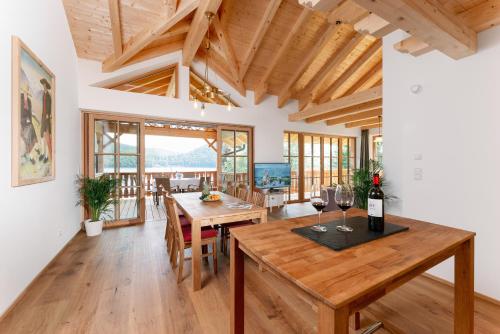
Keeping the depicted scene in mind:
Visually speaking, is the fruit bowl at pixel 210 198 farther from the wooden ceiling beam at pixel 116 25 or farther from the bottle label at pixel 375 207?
the wooden ceiling beam at pixel 116 25

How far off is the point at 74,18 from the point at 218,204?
11.4ft

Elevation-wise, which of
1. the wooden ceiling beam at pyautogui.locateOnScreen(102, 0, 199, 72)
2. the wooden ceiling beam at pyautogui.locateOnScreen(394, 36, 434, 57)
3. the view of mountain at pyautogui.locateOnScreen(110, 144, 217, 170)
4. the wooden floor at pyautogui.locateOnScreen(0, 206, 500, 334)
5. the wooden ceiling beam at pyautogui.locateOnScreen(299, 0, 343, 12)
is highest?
the wooden ceiling beam at pyautogui.locateOnScreen(102, 0, 199, 72)

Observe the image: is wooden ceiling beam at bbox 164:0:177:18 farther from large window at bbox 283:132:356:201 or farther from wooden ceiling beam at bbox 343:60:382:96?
wooden ceiling beam at bbox 343:60:382:96

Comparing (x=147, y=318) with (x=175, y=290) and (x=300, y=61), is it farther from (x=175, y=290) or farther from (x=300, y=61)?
(x=300, y=61)

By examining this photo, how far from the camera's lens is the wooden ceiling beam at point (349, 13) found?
5.04 feet

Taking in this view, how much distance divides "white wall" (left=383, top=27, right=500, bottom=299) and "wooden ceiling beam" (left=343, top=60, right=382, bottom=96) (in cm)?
239

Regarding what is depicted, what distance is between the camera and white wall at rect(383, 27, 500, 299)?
1.87m

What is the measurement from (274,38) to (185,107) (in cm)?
217

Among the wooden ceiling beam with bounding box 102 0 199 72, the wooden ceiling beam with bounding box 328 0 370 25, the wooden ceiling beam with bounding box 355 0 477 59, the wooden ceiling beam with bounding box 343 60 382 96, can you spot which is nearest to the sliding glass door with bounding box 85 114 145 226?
the wooden ceiling beam with bounding box 102 0 199 72

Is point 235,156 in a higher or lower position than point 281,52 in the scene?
lower

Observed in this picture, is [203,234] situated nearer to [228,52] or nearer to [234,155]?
[234,155]

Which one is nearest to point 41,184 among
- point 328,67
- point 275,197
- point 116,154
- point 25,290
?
point 25,290

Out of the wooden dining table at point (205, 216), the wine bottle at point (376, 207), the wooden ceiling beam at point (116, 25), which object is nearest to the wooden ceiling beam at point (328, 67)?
the wooden dining table at point (205, 216)

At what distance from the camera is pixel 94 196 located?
3.49m
